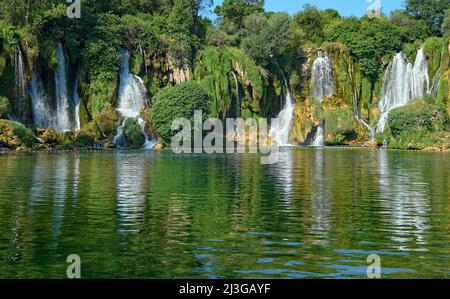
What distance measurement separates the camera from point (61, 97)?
103 metres

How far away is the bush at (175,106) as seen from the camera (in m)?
95.4

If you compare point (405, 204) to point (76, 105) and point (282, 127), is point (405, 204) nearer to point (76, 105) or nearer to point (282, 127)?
point (76, 105)

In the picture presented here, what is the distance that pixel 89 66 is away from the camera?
10619cm

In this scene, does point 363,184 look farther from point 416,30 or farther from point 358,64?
point 416,30

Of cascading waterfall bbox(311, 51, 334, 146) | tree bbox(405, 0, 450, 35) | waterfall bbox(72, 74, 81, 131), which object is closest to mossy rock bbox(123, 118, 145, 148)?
waterfall bbox(72, 74, 81, 131)

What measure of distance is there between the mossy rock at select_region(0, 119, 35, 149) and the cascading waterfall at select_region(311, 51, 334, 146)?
61.1 meters

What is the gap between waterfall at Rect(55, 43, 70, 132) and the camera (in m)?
102

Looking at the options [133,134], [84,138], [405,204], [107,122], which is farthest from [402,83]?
[405,204]

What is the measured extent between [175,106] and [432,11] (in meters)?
71.0

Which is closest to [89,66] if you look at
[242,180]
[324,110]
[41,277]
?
[324,110]

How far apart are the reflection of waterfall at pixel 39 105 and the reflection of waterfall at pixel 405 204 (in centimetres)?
6016

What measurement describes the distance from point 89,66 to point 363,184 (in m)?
70.8

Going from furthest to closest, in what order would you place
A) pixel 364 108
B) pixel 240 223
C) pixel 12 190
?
pixel 364 108 < pixel 12 190 < pixel 240 223

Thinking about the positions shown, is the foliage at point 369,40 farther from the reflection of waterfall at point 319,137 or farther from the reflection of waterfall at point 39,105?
the reflection of waterfall at point 39,105
